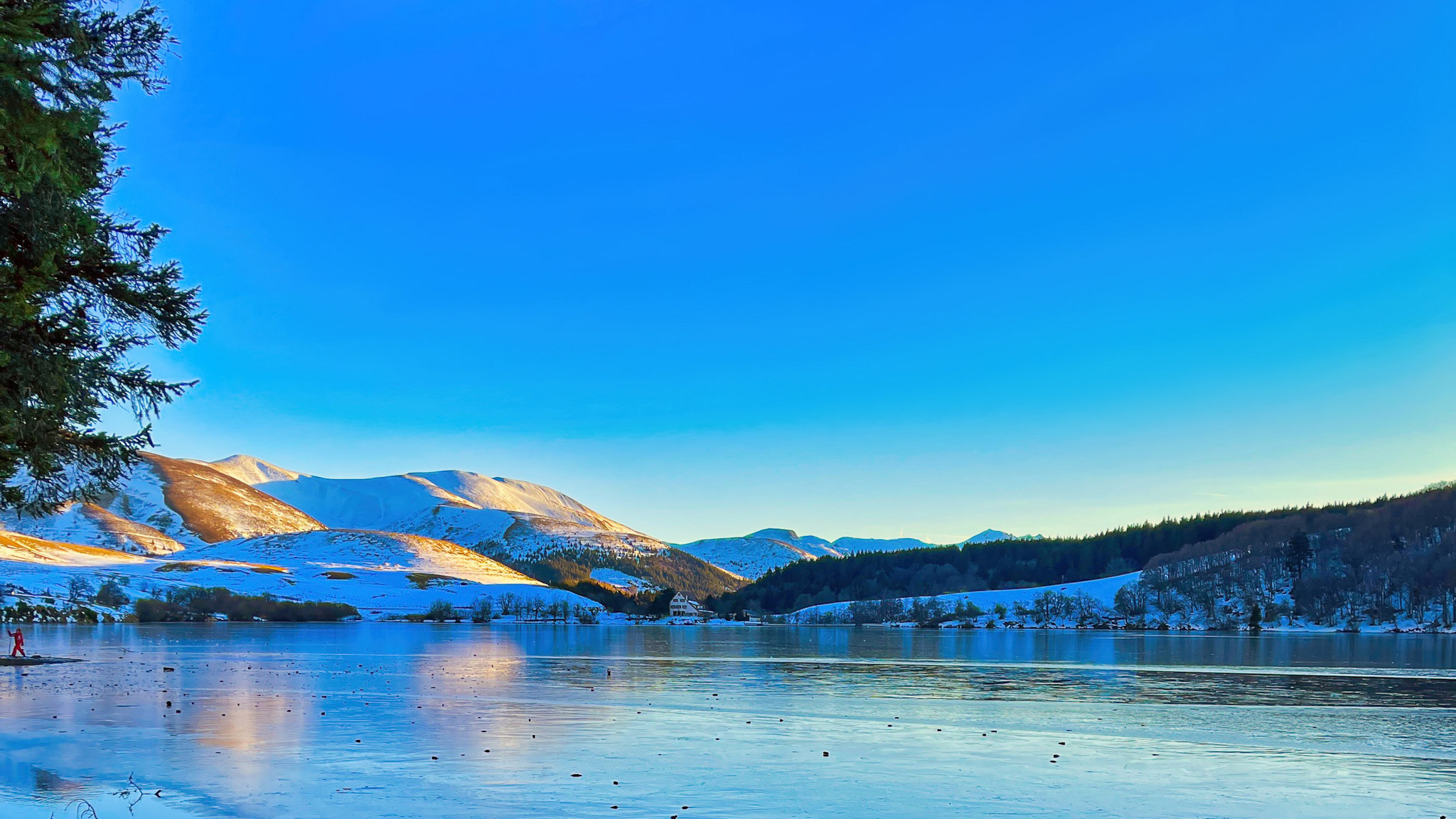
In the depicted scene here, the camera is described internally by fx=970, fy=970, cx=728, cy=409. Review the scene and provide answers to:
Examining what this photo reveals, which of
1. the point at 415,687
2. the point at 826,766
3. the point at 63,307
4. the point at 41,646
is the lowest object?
the point at 41,646

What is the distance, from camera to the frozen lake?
18188mm

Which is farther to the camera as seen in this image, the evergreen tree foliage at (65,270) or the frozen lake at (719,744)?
the frozen lake at (719,744)

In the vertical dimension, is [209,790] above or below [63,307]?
below

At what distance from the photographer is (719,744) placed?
26.1 meters

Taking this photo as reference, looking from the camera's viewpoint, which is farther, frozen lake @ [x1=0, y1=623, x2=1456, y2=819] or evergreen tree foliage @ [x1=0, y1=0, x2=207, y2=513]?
frozen lake @ [x1=0, y1=623, x2=1456, y2=819]

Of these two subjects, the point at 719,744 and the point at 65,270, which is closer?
the point at 65,270

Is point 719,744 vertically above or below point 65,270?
below

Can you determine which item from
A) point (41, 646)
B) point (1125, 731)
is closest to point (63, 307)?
Answer: point (1125, 731)

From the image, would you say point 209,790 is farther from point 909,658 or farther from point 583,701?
point 909,658

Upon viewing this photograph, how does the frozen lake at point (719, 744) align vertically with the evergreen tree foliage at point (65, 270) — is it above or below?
below

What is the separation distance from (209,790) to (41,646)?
86.5 metres

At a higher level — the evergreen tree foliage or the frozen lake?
the evergreen tree foliage

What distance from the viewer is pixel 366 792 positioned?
60.8 ft

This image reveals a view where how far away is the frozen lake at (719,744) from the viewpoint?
18.2m
